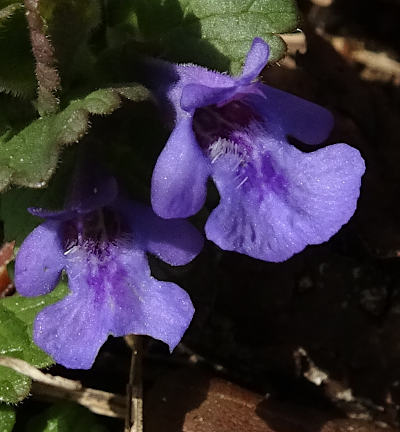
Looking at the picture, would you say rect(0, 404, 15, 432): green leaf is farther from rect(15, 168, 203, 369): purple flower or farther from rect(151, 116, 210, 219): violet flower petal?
rect(151, 116, 210, 219): violet flower petal

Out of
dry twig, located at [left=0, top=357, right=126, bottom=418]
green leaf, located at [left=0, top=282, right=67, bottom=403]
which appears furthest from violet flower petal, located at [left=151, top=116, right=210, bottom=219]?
dry twig, located at [left=0, top=357, right=126, bottom=418]

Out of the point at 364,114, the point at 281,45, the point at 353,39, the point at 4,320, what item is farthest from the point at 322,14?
the point at 4,320

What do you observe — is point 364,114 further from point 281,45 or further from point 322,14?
point 281,45

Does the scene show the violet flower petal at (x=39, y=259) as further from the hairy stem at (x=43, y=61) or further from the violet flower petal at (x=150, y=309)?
the hairy stem at (x=43, y=61)

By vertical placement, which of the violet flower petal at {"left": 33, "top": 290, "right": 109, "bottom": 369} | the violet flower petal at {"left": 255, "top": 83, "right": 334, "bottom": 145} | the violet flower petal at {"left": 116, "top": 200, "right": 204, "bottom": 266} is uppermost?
the violet flower petal at {"left": 255, "top": 83, "right": 334, "bottom": 145}

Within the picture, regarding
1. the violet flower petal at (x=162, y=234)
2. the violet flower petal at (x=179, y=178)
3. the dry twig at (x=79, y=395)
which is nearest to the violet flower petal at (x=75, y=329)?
the violet flower petal at (x=162, y=234)
